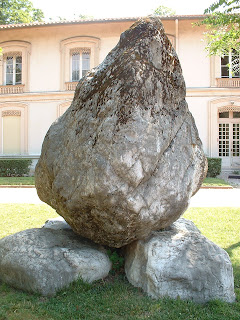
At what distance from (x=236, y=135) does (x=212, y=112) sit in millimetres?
2041

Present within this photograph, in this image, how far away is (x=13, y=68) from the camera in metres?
21.1

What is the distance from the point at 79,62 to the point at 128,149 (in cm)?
1845

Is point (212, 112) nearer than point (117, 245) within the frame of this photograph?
No

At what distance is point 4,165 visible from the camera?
17.6 meters

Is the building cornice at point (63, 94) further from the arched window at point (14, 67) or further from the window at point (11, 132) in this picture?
the window at point (11, 132)

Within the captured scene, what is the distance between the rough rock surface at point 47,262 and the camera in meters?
3.35

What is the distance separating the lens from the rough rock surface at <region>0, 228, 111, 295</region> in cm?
335

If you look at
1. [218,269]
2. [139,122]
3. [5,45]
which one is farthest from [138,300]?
[5,45]

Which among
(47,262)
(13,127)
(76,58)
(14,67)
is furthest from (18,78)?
(47,262)

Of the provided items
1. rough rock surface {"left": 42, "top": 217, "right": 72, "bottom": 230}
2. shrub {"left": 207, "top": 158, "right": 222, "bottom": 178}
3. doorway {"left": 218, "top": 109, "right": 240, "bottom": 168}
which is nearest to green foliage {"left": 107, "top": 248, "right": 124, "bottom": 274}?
rough rock surface {"left": 42, "top": 217, "right": 72, "bottom": 230}

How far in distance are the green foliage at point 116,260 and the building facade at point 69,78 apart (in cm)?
1549

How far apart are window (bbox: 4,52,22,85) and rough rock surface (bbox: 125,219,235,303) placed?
1973 cm

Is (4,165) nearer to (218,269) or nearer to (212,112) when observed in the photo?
(212,112)

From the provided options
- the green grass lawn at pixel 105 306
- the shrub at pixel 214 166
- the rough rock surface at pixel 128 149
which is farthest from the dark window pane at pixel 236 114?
the green grass lawn at pixel 105 306
